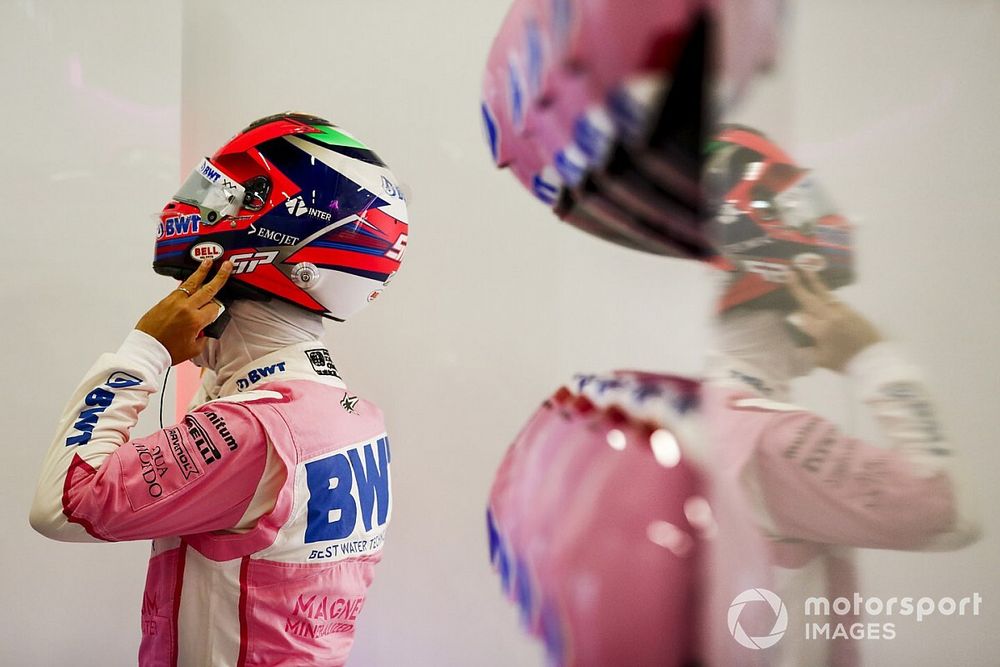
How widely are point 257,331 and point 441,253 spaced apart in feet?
0.93

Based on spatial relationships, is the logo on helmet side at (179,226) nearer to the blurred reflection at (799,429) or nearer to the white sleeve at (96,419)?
the white sleeve at (96,419)

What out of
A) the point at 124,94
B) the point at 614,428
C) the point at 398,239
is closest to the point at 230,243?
the point at 398,239

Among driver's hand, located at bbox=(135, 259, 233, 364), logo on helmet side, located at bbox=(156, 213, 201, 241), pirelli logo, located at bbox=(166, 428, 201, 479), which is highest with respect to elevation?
logo on helmet side, located at bbox=(156, 213, 201, 241)

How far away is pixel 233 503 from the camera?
41.8 inches

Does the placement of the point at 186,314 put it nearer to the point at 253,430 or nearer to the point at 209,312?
the point at 209,312

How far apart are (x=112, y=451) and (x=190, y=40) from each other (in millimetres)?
570

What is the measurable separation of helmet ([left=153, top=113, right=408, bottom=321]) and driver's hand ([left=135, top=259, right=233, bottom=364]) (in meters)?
0.02

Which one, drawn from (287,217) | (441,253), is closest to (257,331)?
(287,217)

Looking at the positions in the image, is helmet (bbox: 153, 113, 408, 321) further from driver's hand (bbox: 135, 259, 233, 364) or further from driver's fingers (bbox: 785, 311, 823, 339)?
driver's fingers (bbox: 785, 311, 823, 339)

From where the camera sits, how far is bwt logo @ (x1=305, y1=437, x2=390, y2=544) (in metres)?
1.11

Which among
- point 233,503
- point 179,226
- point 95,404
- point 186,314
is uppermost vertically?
point 179,226

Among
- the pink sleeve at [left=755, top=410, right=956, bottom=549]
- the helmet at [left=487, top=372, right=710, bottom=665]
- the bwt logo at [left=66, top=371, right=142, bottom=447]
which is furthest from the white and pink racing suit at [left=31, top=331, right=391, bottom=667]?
the pink sleeve at [left=755, top=410, right=956, bottom=549]

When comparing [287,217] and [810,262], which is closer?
[810,262]

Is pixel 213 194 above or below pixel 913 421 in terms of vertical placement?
above
